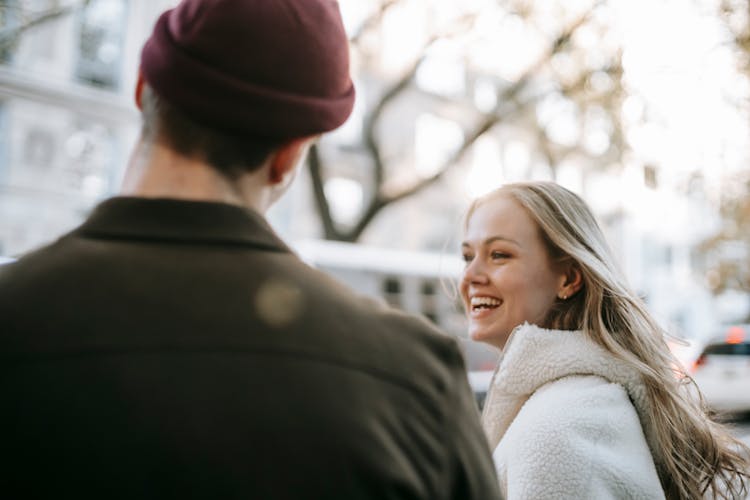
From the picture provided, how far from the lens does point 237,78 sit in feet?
3.41

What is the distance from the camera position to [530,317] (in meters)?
2.51

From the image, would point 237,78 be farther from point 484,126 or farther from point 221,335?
point 484,126

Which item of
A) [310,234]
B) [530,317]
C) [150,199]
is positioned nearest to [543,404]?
[530,317]

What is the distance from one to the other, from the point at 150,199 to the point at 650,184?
12731 mm

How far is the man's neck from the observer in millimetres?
1064

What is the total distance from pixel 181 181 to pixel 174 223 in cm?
9

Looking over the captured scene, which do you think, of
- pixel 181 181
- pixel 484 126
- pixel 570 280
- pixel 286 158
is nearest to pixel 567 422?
pixel 570 280

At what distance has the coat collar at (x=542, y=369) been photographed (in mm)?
2125

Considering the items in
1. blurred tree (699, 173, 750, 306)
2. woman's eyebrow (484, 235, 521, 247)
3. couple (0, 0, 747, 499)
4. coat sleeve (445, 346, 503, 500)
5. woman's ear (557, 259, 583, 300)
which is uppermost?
couple (0, 0, 747, 499)

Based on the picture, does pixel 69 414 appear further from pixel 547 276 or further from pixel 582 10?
pixel 582 10

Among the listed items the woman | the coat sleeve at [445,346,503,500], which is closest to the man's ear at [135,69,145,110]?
the coat sleeve at [445,346,503,500]

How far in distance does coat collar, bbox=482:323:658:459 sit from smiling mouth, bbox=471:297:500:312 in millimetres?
310

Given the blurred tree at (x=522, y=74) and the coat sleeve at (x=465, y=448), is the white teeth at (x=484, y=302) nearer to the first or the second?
the coat sleeve at (x=465, y=448)

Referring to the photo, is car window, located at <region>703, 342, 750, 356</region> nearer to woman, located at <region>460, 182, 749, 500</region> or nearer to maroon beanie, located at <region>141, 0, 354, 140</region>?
woman, located at <region>460, 182, 749, 500</region>
